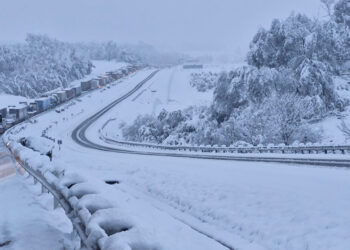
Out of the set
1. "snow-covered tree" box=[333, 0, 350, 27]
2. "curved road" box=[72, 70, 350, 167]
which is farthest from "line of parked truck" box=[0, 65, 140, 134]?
"snow-covered tree" box=[333, 0, 350, 27]

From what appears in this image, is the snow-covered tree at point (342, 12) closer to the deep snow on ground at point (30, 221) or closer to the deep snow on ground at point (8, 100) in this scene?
the deep snow on ground at point (30, 221)

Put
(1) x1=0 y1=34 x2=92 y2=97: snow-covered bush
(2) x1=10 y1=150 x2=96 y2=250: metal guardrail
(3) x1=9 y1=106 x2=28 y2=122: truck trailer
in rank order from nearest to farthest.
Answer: (2) x1=10 y1=150 x2=96 y2=250: metal guardrail
(3) x1=9 y1=106 x2=28 y2=122: truck trailer
(1) x1=0 y1=34 x2=92 y2=97: snow-covered bush

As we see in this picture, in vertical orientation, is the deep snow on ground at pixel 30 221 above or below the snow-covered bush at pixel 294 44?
below

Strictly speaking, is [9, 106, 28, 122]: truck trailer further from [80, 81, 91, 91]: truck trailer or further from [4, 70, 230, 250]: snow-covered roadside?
[4, 70, 230, 250]: snow-covered roadside

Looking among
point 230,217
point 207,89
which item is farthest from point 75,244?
point 207,89

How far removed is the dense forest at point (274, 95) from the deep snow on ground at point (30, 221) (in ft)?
102

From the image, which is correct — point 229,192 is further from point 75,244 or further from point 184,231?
point 75,244

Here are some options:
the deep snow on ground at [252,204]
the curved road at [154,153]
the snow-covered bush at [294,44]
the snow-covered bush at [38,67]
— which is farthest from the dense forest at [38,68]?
the deep snow on ground at [252,204]

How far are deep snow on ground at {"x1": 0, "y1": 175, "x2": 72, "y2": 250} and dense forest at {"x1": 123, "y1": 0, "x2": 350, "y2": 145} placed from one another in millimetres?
31080

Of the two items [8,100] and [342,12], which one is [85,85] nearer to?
[8,100]

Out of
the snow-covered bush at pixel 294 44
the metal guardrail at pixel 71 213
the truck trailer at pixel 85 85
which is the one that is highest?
the snow-covered bush at pixel 294 44

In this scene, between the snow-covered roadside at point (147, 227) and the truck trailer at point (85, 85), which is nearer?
the snow-covered roadside at point (147, 227)

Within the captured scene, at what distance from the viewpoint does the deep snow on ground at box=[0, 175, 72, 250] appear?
5.83m

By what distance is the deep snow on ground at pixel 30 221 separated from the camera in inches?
229
